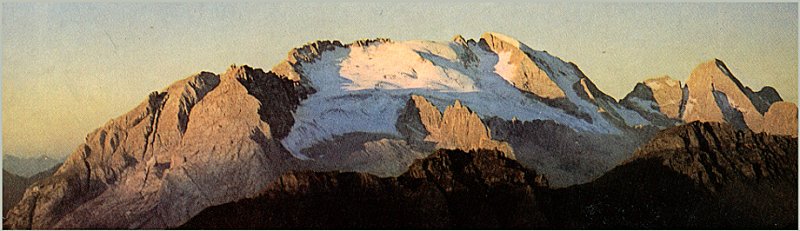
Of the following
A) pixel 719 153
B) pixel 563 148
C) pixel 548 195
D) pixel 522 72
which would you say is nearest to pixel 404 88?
pixel 522 72

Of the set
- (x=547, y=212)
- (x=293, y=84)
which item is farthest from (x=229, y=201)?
(x=547, y=212)

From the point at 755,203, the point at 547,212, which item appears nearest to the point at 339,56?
the point at 547,212

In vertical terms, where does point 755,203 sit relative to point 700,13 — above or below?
below

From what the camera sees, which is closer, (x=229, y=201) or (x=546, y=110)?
(x=229, y=201)

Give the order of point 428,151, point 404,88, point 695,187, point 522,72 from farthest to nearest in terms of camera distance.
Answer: point 522,72 < point 404,88 < point 428,151 < point 695,187

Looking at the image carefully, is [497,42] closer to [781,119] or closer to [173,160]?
[781,119]

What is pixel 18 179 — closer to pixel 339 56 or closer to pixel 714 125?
pixel 339 56

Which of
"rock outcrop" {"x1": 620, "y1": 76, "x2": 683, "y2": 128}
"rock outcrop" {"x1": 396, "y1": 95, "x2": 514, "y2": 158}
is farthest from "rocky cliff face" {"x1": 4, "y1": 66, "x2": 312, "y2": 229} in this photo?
"rock outcrop" {"x1": 620, "y1": 76, "x2": 683, "y2": 128}

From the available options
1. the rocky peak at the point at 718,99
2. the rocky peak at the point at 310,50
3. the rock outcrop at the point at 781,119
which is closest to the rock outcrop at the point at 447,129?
the rocky peak at the point at 310,50
